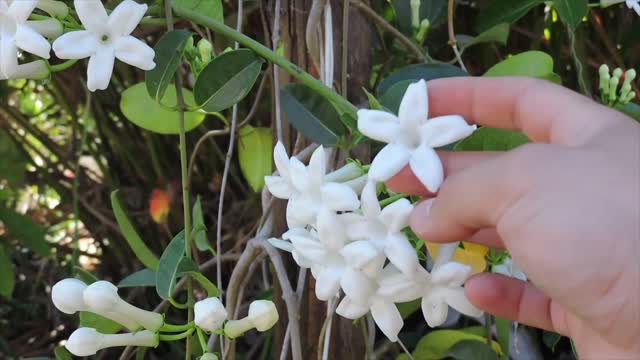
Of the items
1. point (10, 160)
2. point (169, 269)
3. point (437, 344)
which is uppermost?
point (169, 269)

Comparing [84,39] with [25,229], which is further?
[25,229]

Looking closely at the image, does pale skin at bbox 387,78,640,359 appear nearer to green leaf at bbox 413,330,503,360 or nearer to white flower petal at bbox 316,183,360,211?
white flower petal at bbox 316,183,360,211

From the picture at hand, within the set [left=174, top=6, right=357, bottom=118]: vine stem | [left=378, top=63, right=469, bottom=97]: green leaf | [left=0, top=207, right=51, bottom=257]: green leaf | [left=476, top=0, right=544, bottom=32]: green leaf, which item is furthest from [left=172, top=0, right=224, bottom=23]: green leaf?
[left=0, top=207, right=51, bottom=257]: green leaf

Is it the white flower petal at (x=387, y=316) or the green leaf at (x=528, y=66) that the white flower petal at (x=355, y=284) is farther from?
the green leaf at (x=528, y=66)

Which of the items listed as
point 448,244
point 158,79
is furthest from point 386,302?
point 158,79

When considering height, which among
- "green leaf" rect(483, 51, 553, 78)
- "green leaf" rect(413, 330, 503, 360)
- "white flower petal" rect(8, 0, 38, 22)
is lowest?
"green leaf" rect(413, 330, 503, 360)

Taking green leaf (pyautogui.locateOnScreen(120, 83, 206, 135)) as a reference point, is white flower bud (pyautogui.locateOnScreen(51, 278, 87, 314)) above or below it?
below

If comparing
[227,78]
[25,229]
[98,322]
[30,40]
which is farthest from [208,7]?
[25,229]

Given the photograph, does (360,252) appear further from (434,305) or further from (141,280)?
(141,280)
